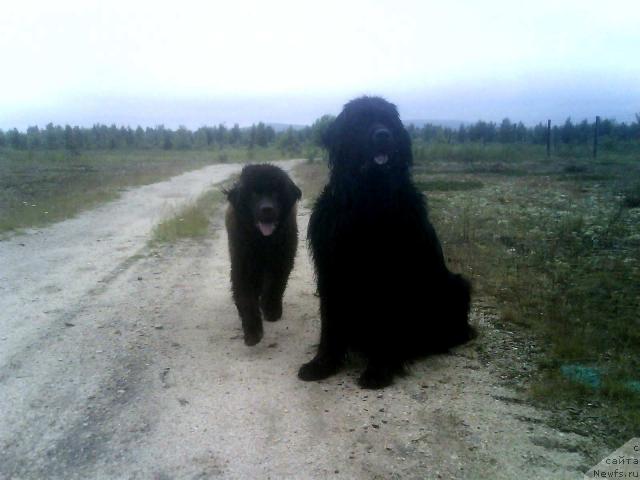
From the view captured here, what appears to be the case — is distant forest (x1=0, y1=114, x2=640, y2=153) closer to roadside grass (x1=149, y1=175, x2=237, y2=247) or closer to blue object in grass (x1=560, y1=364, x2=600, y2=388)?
roadside grass (x1=149, y1=175, x2=237, y2=247)

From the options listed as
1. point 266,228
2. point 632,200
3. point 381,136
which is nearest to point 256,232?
point 266,228

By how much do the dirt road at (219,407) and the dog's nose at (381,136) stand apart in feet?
6.70

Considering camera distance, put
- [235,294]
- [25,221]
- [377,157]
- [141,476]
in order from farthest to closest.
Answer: [25,221], [235,294], [377,157], [141,476]

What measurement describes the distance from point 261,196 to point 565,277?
4.26 meters

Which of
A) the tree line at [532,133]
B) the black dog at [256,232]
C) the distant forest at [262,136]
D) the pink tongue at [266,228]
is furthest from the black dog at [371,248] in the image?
the tree line at [532,133]

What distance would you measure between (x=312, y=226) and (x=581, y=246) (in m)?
5.87

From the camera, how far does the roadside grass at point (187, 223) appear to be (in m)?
11.6

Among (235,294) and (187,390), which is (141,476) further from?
(235,294)

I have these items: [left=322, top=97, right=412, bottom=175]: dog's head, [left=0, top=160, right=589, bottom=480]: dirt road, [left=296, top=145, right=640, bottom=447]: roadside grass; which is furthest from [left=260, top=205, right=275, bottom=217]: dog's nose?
[left=296, top=145, right=640, bottom=447]: roadside grass

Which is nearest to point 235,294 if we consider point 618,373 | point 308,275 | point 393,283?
point 393,283

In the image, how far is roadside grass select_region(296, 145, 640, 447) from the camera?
4.27 metres

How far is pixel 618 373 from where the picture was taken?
4500mm

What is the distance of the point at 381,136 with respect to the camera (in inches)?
173

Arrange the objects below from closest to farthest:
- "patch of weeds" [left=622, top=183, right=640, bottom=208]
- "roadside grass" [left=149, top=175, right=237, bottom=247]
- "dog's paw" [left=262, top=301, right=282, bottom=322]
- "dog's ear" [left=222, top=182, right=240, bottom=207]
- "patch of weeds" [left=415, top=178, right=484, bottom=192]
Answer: "dog's ear" [left=222, top=182, right=240, bottom=207]
"dog's paw" [left=262, top=301, right=282, bottom=322]
"roadside grass" [left=149, top=175, right=237, bottom=247]
"patch of weeds" [left=622, top=183, right=640, bottom=208]
"patch of weeds" [left=415, top=178, right=484, bottom=192]
